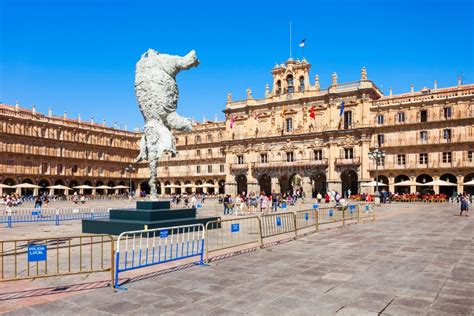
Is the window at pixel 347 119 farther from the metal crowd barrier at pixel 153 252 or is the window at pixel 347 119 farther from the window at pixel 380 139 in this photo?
the metal crowd barrier at pixel 153 252

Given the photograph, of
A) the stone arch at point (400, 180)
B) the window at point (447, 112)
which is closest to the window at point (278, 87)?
the stone arch at point (400, 180)

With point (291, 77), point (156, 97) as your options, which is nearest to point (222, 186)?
point (291, 77)

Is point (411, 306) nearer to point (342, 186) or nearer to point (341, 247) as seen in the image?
point (341, 247)

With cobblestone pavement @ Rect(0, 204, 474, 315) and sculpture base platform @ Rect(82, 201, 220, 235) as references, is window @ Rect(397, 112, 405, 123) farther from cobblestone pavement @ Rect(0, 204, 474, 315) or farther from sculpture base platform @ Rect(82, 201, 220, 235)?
cobblestone pavement @ Rect(0, 204, 474, 315)

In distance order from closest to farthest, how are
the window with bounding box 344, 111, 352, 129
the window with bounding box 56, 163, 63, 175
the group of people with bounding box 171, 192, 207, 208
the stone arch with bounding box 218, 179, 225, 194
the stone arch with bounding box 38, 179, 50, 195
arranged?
the group of people with bounding box 171, 192, 207, 208 < the window with bounding box 344, 111, 352, 129 < the stone arch with bounding box 38, 179, 50, 195 < the window with bounding box 56, 163, 63, 175 < the stone arch with bounding box 218, 179, 225, 194

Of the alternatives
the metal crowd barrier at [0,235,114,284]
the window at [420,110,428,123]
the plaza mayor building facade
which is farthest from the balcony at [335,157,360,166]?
the metal crowd barrier at [0,235,114,284]

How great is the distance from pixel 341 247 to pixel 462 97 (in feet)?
111

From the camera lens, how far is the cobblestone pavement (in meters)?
4.92

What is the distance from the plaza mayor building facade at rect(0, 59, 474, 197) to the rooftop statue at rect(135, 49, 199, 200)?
26193mm

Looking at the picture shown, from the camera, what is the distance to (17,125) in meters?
45.5

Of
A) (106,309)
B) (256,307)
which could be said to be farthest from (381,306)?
(106,309)

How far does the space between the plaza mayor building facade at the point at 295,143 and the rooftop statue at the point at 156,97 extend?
26193 millimetres

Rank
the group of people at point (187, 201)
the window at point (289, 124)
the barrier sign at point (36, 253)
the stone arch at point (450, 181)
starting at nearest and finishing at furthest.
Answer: the barrier sign at point (36, 253) < the group of people at point (187, 201) < the stone arch at point (450, 181) < the window at point (289, 124)

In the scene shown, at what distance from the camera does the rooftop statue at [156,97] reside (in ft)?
44.1
